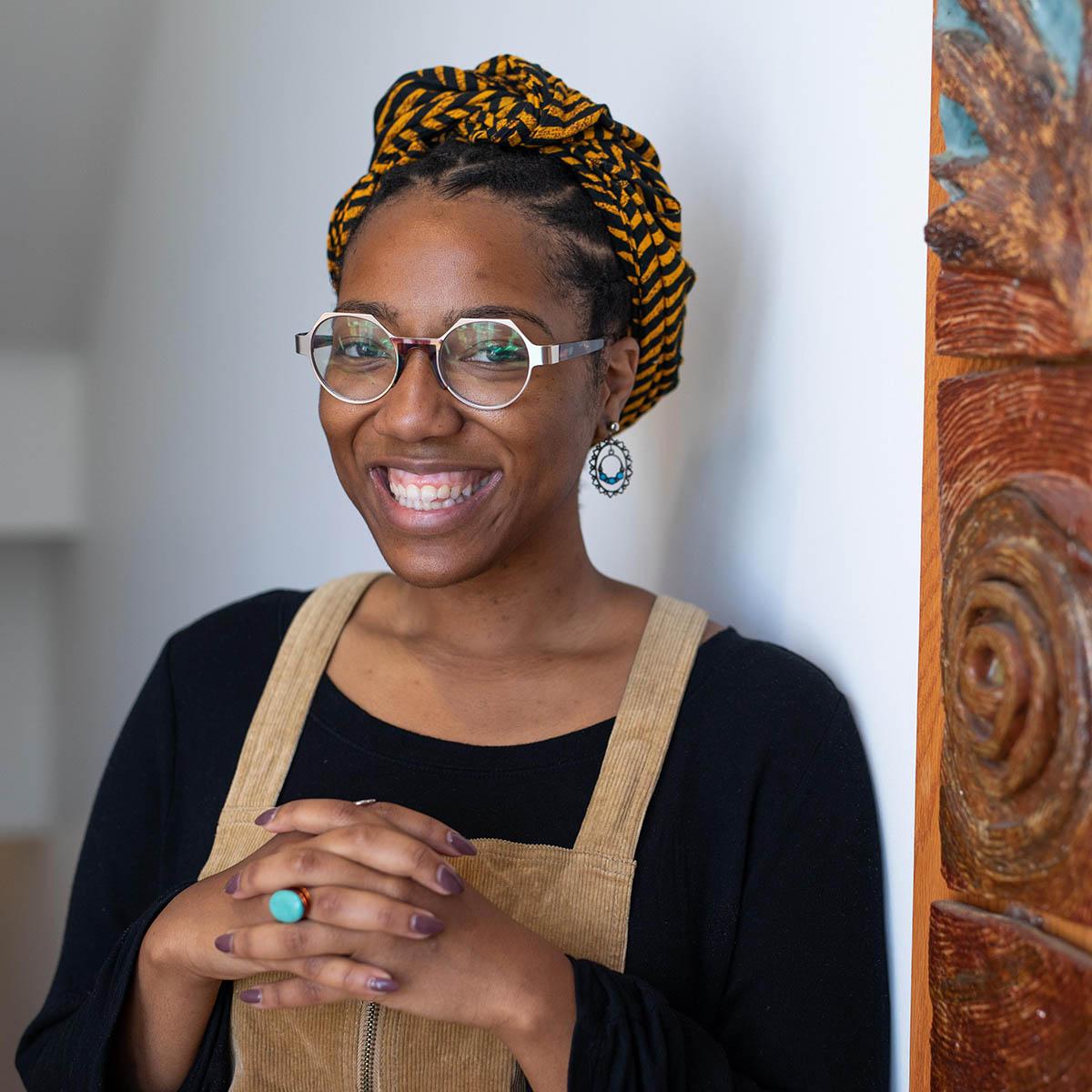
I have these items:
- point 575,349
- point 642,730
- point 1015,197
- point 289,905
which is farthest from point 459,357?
point 1015,197

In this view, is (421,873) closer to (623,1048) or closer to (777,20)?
(623,1048)

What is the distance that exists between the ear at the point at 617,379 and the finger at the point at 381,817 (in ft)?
1.53

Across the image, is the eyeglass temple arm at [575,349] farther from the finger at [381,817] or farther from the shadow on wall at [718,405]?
the finger at [381,817]

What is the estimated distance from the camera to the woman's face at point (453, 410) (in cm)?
131

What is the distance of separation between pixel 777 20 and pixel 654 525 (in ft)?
2.09

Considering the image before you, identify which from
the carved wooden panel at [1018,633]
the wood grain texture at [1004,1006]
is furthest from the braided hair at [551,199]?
the wood grain texture at [1004,1006]

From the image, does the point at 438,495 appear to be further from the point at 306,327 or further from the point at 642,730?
the point at 306,327

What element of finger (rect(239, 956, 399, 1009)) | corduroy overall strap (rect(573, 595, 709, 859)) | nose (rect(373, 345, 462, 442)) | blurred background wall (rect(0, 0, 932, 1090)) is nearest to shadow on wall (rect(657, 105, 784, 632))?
blurred background wall (rect(0, 0, 932, 1090))

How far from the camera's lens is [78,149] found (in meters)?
3.50

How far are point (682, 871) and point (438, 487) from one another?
42cm

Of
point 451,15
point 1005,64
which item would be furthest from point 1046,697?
point 451,15

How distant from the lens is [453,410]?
1.31 meters

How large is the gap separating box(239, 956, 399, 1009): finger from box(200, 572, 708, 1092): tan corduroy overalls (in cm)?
14

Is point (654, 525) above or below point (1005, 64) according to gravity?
below
